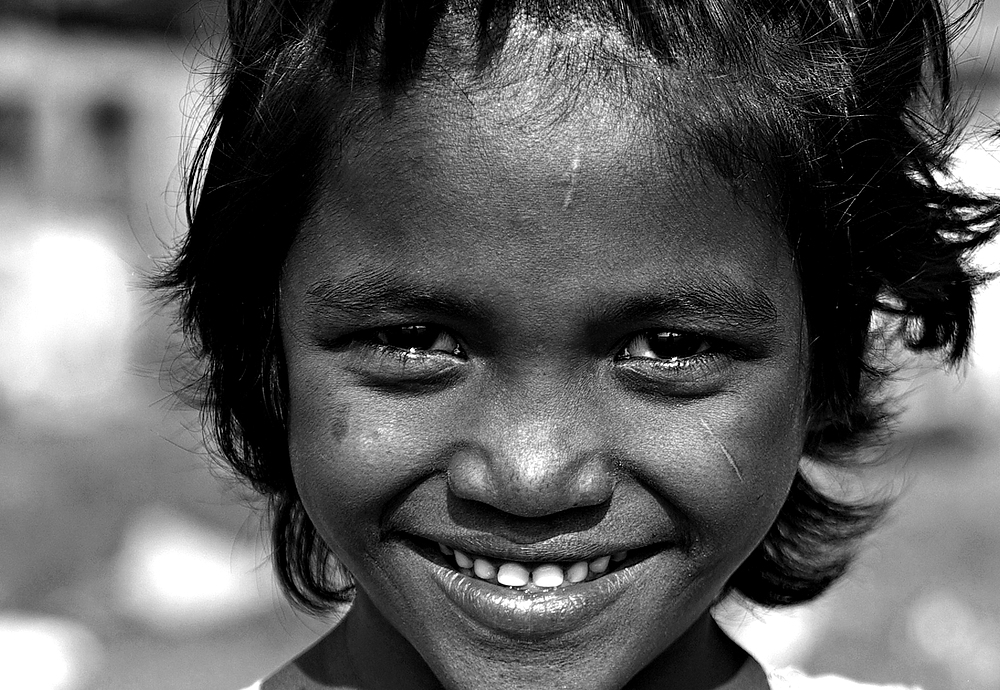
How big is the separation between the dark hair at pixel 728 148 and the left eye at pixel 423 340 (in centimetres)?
19

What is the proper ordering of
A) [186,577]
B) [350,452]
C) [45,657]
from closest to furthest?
[350,452] < [45,657] < [186,577]

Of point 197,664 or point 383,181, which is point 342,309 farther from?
point 197,664

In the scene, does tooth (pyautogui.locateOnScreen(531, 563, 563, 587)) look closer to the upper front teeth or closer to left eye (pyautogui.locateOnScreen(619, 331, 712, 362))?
the upper front teeth

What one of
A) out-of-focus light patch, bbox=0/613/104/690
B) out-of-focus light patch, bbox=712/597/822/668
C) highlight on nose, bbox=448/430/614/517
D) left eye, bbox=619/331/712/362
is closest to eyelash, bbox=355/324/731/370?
left eye, bbox=619/331/712/362

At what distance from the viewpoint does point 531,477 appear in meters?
1.32

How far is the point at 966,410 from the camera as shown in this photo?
6422 millimetres

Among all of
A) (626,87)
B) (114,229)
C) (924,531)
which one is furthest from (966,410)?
(626,87)

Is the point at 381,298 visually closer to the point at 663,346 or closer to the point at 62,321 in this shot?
the point at 663,346

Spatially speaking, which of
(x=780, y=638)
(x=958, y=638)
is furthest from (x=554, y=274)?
(x=958, y=638)

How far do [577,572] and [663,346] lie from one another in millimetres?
265

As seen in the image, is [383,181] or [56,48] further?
[56,48]

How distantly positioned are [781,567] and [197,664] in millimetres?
2548

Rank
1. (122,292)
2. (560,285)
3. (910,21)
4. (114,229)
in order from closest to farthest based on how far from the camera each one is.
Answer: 1. (560,285)
2. (910,21)
3. (122,292)
4. (114,229)

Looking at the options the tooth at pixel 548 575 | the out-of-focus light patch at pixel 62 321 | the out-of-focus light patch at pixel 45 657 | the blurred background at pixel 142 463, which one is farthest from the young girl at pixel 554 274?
the out-of-focus light patch at pixel 62 321
